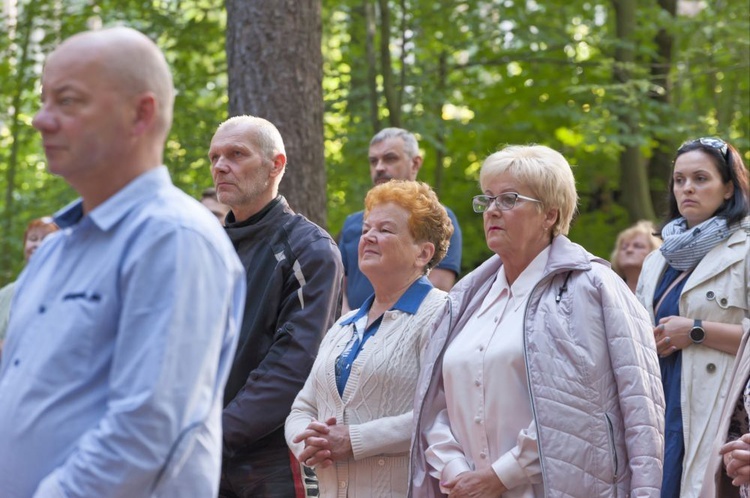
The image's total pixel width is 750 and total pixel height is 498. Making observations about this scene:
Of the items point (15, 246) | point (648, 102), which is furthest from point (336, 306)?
point (15, 246)

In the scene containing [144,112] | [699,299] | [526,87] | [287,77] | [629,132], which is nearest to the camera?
[144,112]

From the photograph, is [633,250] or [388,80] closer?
[633,250]

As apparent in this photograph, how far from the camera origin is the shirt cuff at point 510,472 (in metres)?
4.02

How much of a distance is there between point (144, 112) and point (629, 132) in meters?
10.0

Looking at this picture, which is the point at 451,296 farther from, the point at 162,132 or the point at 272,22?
the point at 272,22

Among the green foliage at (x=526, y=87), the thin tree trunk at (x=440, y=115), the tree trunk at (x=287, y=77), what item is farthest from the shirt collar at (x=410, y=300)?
the thin tree trunk at (x=440, y=115)

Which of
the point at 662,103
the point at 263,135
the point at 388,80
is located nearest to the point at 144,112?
the point at 263,135

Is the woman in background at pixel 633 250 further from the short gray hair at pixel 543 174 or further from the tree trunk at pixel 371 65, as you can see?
the tree trunk at pixel 371 65

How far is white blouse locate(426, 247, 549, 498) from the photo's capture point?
4043 mm

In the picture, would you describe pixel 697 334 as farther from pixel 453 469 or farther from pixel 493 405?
pixel 453 469

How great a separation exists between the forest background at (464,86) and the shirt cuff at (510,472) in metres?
7.24

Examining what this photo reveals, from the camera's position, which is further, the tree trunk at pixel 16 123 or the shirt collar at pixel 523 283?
the tree trunk at pixel 16 123

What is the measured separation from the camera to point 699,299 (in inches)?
219

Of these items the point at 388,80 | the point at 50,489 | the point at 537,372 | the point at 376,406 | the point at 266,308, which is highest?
the point at 388,80
